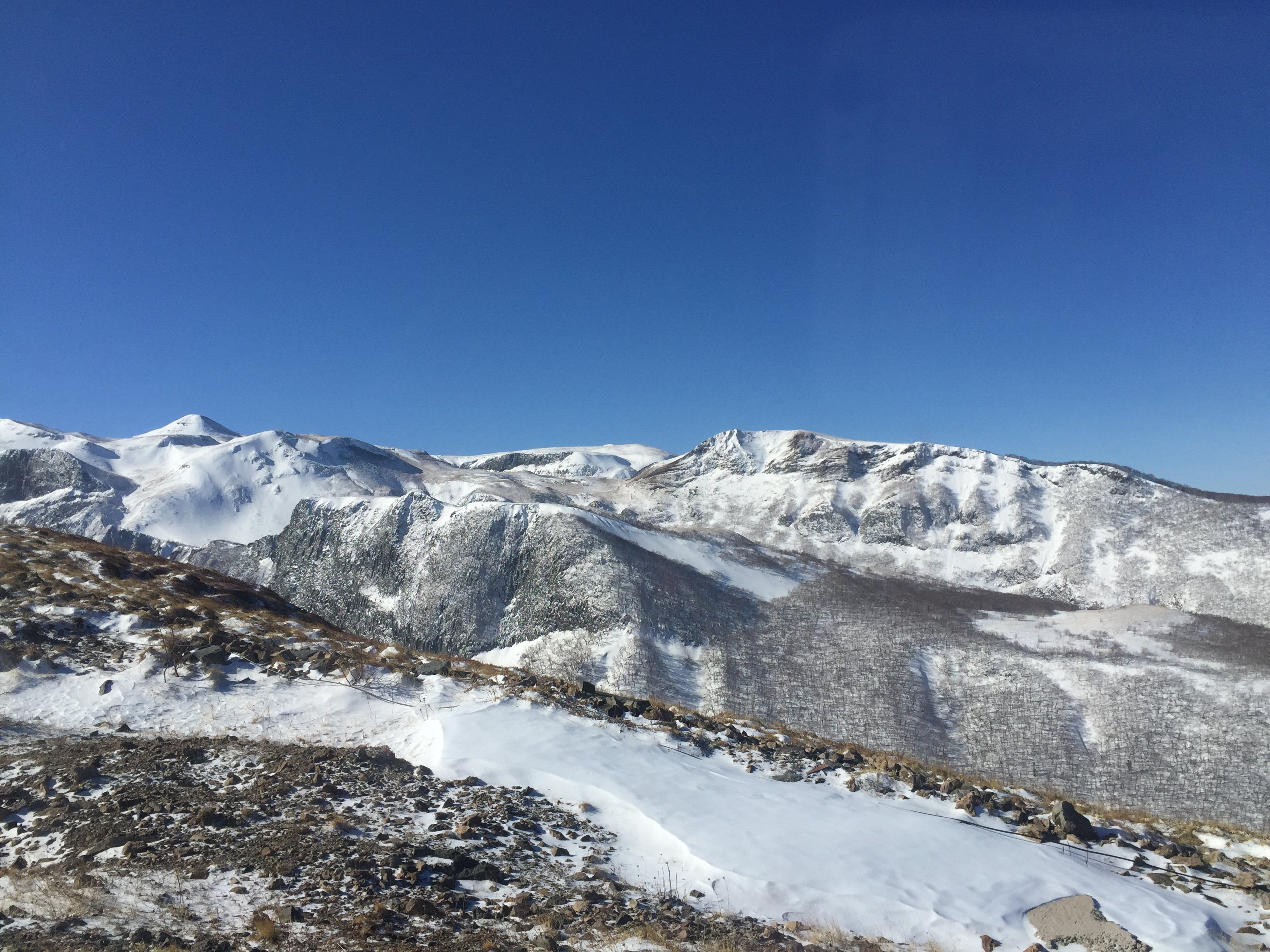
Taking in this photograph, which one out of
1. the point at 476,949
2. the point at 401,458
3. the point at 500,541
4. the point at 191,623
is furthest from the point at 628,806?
the point at 401,458

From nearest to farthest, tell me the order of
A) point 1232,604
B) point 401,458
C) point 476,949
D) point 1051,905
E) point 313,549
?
point 476,949, point 1051,905, point 1232,604, point 313,549, point 401,458

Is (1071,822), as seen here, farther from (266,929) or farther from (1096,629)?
(1096,629)

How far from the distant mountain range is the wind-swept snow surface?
2991 cm

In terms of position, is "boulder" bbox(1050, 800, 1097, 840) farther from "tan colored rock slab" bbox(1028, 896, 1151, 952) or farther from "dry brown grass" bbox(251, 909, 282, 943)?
"dry brown grass" bbox(251, 909, 282, 943)

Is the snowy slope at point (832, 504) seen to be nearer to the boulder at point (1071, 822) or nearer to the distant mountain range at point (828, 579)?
the distant mountain range at point (828, 579)

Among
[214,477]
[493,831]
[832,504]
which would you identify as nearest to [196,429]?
[214,477]

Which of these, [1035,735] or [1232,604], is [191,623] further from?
[1232,604]

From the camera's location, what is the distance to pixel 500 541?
58.5 meters

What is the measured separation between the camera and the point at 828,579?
66.4 m

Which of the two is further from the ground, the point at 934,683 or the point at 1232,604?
the point at 1232,604

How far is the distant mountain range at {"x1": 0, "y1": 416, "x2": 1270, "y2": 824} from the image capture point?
40.4 m

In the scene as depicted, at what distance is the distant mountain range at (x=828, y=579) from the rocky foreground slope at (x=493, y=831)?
95.3 feet

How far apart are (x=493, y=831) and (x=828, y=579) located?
60810mm

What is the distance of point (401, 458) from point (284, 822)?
5450 inches
